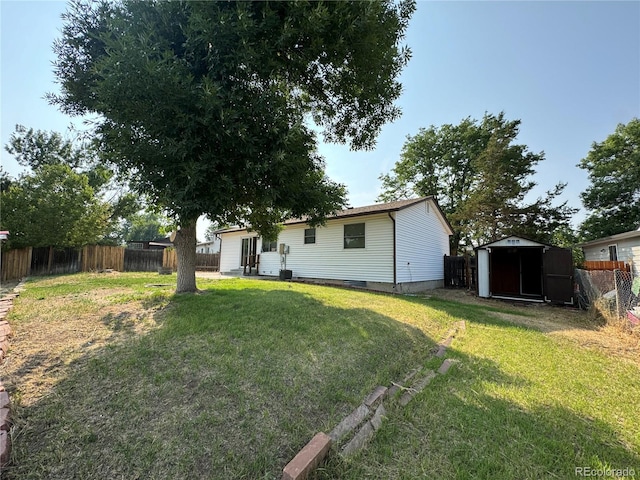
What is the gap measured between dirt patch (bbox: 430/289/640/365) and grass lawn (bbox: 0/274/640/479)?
144 millimetres

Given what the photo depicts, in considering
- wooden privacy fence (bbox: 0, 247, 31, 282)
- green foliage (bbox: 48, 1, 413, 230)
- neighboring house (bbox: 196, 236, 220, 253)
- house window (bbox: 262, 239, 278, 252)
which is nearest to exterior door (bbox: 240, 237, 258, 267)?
house window (bbox: 262, 239, 278, 252)

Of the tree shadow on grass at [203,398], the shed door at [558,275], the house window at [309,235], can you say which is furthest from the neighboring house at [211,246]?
the shed door at [558,275]

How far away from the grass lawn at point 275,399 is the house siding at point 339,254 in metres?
6.40

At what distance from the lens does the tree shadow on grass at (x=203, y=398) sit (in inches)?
68.3

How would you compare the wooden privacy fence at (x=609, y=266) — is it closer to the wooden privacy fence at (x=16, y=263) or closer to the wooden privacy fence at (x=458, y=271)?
the wooden privacy fence at (x=458, y=271)

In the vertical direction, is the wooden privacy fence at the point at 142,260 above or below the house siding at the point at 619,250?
below

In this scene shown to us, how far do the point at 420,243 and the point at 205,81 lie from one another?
1117 centimetres

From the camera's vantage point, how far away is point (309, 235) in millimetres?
13414

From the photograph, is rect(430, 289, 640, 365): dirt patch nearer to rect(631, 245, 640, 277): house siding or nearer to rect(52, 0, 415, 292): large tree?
rect(631, 245, 640, 277): house siding

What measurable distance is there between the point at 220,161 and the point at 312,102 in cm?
402

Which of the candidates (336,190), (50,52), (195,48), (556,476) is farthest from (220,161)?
(556,476)

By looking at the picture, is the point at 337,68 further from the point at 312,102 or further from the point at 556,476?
the point at 556,476

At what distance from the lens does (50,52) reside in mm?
5266

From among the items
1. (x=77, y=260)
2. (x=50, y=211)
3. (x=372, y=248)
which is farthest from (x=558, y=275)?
(x=77, y=260)
